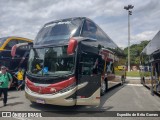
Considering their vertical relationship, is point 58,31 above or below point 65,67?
above

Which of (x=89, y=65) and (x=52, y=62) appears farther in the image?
(x=89, y=65)

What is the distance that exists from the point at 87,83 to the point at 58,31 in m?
2.69

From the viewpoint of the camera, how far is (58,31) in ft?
30.5

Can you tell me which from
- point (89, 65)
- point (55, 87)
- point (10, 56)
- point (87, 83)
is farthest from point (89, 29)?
point (10, 56)

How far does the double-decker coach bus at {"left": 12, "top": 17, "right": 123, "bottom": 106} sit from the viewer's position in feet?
25.6

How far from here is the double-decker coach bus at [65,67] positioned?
25.6 ft

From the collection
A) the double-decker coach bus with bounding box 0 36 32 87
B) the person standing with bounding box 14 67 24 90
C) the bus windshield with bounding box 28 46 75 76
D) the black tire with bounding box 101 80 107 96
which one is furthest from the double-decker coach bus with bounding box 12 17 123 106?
the person standing with bounding box 14 67 24 90

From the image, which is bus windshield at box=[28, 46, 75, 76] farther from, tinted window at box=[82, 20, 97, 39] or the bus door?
tinted window at box=[82, 20, 97, 39]

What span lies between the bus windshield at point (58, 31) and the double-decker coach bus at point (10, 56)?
15.7 ft

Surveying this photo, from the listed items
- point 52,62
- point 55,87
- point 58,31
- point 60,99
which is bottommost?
point 60,99

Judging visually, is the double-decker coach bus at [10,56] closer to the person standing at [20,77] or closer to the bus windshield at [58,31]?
the person standing at [20,77]

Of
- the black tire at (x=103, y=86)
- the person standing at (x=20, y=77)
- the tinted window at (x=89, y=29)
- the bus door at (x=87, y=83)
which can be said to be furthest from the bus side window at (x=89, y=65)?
the person standing at (x=20, y=77)

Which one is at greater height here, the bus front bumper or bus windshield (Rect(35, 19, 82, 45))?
bus windshield (Rect(35, 19, 82, 45))

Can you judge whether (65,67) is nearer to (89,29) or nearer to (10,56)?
(89,29)
